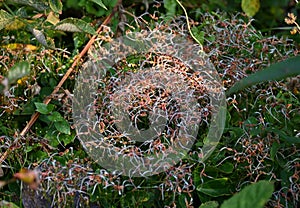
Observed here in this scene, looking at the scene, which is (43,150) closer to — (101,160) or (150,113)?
(101,160)

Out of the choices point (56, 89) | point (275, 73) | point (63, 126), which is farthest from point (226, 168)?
point (56, 89)

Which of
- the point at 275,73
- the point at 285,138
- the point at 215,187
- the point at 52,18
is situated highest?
the point at 275,73

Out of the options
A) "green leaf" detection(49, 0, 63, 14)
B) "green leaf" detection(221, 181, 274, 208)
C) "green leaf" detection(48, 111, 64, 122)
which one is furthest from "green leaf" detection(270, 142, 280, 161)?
"green leaf" detection(49, 0, 63, 14)

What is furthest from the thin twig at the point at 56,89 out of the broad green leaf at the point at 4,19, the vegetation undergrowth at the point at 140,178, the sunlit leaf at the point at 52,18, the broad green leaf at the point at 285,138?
the broad green leaf at the point at 285,138

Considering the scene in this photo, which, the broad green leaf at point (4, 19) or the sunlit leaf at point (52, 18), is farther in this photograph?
the sunlit leaf at point (52, 18)

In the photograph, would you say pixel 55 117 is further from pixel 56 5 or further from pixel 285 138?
pixel 285 138

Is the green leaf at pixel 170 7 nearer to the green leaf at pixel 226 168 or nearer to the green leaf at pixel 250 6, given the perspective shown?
the green leaf at pixel 250 6

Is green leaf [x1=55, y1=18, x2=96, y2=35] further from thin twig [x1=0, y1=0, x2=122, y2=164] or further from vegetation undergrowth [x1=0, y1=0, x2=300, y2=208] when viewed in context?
thin twig [x1=0, y1=0, x2=122, y2=164]

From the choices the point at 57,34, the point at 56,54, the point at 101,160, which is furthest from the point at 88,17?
the point at 101,160
